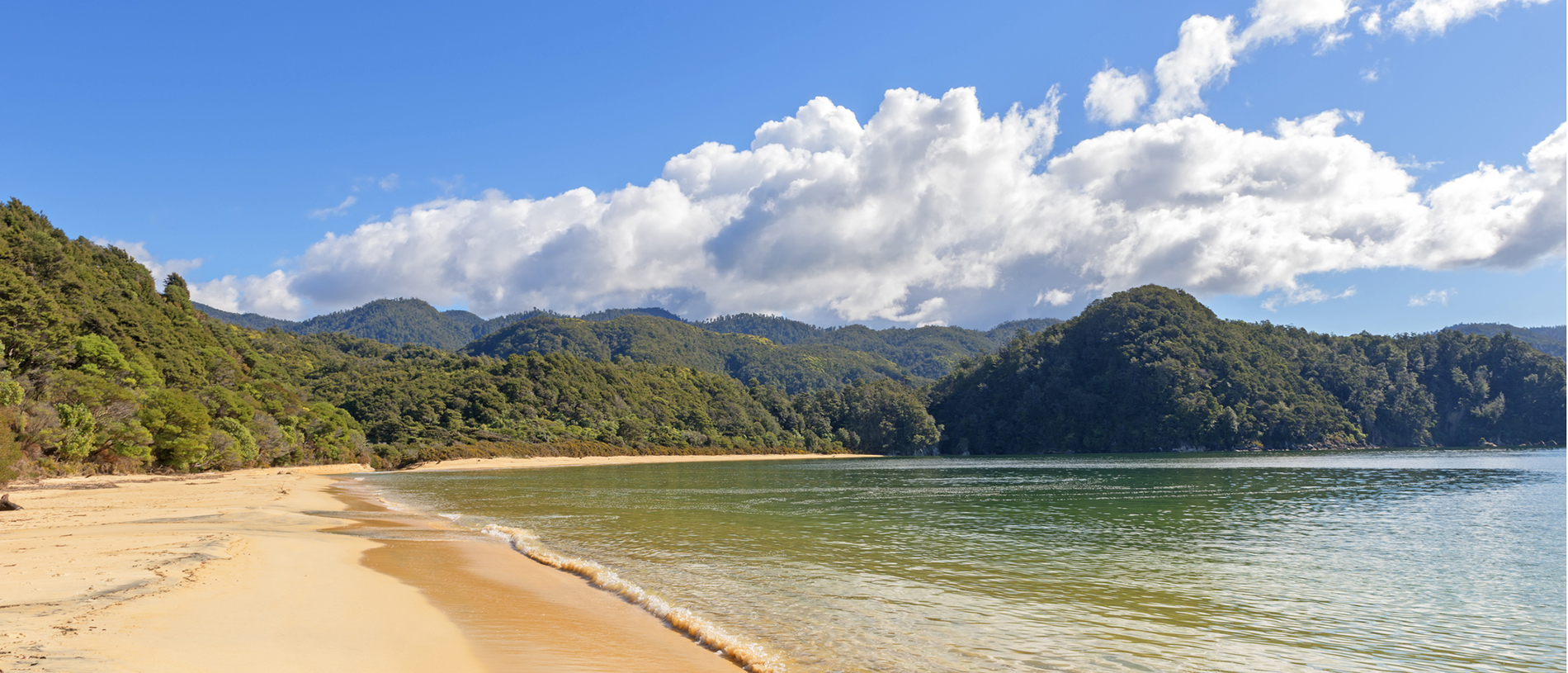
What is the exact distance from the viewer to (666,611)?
1280 cm

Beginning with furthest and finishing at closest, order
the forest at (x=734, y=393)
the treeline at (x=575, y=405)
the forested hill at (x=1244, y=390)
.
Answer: the forested hill at (x=1244, y=390) < the treeline at (x=575, y=405) < the forest at (x=734, y=393)

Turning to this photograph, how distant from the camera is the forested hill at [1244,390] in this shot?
152125 mm

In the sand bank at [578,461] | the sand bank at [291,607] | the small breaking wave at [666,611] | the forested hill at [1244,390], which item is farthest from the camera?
the forested hill at [1244,390]

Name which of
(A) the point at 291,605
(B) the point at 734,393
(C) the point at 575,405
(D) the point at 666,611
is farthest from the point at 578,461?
(D) the point at 666,611

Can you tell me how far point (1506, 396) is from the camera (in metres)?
159

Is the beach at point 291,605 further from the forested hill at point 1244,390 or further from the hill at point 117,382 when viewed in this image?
the forested hill at point 1244,390

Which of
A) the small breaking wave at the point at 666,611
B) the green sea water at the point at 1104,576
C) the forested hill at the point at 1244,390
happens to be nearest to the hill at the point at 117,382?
the green sea water at the point at 1104,576

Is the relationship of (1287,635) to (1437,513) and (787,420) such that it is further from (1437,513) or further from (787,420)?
(787,420)

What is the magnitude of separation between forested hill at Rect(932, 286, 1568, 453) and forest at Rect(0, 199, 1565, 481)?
1.47ft

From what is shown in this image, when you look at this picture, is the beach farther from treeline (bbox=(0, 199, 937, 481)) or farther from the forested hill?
the forested hill

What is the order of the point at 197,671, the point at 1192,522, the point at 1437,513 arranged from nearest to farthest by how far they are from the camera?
the point at 197,671, the point at 1192,522, the point at 1437,513

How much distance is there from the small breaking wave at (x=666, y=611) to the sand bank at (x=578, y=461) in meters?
79.3

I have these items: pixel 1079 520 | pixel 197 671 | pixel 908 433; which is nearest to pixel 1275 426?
pixel 908 433

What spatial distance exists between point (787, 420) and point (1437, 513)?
528 feet
